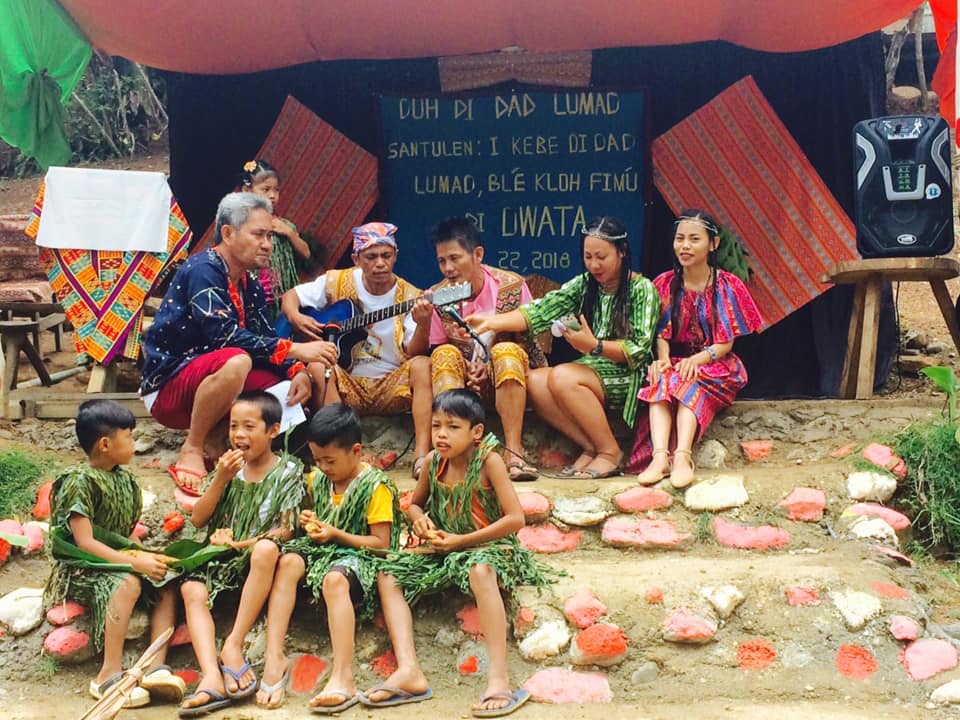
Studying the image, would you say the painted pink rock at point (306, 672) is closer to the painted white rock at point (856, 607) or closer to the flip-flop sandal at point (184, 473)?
the flip-flop sandal at point (184, 473)

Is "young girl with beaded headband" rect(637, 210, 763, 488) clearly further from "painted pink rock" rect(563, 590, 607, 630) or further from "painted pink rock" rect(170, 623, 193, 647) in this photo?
"painted pink rock" rect(170, 623, 193, 647)

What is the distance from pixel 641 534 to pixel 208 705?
70.7 inches

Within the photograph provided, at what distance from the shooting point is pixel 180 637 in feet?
13.6

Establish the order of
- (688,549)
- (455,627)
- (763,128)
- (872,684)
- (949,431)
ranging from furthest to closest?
(763,128) → (949,431) → (688,549) → (455,627) → (872,684)

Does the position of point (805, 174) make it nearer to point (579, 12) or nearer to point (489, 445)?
point (579, 12)

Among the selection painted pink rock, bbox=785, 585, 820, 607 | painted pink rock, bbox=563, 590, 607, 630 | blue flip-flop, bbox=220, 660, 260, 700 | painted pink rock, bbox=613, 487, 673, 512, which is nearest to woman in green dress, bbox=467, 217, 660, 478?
painted pink rock, bbox=613, 487, 673, 512

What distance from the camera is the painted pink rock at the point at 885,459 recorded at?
4980 millimetres

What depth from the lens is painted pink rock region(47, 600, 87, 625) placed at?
4.18 meters

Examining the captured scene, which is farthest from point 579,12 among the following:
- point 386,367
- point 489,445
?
point 489,445

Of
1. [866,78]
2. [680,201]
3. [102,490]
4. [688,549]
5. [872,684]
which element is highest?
[866,78]

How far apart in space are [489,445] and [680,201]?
118 inches

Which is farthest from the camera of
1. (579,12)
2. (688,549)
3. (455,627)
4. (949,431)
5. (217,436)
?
(579,12)

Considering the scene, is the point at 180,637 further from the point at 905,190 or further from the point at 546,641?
the point at 905,190

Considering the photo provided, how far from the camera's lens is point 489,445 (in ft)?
13.7
